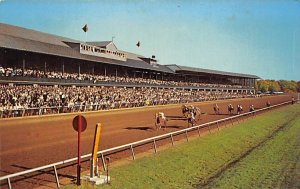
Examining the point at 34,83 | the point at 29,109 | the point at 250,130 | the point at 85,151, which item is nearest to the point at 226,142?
the point at 250,130

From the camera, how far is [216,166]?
11133mm

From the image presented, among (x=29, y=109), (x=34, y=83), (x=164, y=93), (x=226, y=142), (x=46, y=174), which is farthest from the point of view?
(x=164, y=93)

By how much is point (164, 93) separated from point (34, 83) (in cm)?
2218

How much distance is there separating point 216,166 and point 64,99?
16379 millimetres

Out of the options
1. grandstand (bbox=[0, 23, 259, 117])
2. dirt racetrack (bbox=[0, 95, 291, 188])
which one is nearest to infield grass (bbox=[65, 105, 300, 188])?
dirt racetrack (bbox=[0, 95, 291, 188])

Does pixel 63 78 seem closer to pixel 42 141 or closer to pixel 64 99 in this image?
pixel 64 99

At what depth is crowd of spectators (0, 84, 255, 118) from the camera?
20625 millimetres

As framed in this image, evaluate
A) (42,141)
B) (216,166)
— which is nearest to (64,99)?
(42,141)

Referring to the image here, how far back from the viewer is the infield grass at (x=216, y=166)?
874 cm

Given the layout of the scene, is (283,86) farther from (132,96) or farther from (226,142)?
(226,142)

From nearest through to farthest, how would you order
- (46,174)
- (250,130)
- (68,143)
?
(46,174)
(68,143)
(250,130)

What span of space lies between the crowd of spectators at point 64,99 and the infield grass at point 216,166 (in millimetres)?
11270

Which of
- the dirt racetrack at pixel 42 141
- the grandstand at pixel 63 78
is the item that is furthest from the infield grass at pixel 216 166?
the grandstand at pixel 63 78

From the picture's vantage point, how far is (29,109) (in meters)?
21.4
